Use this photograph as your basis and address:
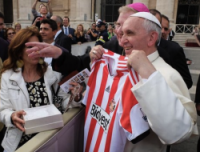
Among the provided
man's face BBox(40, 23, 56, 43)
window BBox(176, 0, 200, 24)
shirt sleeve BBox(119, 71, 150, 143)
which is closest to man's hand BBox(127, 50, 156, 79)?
shirt sleeve BBox(119, 71, 150, 143)

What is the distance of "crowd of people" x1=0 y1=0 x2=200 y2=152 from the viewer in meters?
1.21

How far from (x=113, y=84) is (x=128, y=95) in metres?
0.25

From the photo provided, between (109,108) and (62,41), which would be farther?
(62,41)

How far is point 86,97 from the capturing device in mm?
1883

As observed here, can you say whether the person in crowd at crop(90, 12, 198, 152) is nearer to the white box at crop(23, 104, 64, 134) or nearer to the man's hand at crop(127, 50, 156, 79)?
the man's hand at crop(127, 50, 156, 79)

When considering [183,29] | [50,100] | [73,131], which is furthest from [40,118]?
[183,29]

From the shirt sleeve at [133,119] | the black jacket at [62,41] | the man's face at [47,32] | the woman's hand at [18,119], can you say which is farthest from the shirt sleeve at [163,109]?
the black jacket at [62,41]

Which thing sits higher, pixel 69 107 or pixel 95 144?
pixel 69 107

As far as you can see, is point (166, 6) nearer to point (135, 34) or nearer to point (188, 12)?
point (188, 12)

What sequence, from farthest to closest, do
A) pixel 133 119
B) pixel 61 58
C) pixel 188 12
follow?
pixel 188 12, pixel 61 58, pixel 133 119

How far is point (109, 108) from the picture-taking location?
63.1 inches

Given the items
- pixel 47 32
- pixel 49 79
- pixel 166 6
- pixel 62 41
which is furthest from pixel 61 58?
pixel 166 6

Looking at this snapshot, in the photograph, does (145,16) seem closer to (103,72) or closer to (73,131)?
(103,72)

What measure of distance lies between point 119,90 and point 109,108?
0.52 feet
